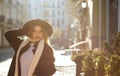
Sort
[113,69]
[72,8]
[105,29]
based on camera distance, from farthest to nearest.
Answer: [72,8] < [105,29] < [113,69]

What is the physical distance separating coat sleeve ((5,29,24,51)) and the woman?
1cm

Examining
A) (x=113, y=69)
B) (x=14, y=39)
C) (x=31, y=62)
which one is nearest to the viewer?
(x=31, y=62)

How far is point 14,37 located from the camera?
5.61m

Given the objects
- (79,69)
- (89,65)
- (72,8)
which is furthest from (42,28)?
(72,8)

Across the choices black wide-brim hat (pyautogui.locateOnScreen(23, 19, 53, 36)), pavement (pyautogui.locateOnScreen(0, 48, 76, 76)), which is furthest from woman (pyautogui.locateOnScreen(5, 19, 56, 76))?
pavement (pyautogui.locateOnScreen(0, 48, 76, 76))

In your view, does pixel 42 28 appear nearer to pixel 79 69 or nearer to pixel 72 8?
pixel 79 69

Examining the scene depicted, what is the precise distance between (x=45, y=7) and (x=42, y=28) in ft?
352

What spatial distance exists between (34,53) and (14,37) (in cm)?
50

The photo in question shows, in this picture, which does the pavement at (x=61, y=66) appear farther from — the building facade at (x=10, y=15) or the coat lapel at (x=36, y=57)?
the building facade at (x=10, y=15)

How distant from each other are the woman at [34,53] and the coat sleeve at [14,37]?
0.01 meters

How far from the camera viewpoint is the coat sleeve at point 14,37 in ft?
18.3

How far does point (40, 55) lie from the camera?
17.1ft

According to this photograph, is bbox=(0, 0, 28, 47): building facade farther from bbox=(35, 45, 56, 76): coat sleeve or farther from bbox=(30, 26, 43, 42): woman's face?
bbox=(35, 45, 56, 76): coat sleeve

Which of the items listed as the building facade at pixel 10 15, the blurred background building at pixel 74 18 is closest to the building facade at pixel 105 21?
the blurred background building at pixel 74 18
